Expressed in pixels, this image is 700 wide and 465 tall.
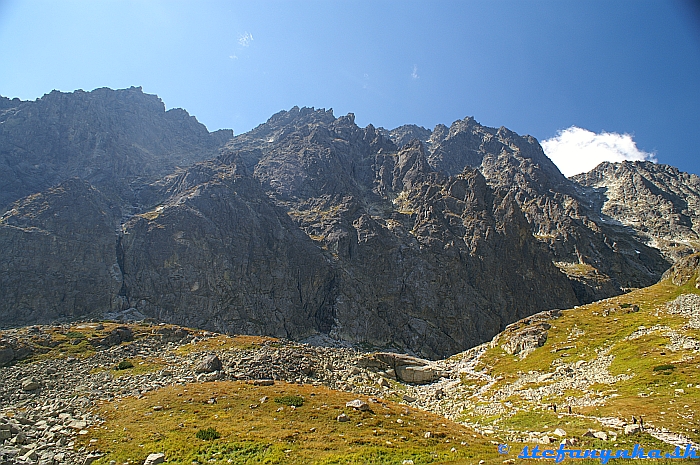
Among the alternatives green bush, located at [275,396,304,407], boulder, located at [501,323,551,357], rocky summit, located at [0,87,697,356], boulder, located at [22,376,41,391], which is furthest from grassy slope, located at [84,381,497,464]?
rocky summit, located at [0,87,697,356]

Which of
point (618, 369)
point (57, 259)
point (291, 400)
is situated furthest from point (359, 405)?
point (57, 259)

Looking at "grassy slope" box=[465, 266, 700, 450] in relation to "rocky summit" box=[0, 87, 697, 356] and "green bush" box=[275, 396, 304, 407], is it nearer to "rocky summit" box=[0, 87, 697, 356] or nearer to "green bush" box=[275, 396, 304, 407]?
"green bush" box=[275, 396, 304, 407]

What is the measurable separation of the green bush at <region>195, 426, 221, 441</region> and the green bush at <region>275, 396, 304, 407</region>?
→ 7968mm

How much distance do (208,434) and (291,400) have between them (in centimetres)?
935

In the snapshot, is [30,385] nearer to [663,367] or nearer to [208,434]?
[208,434]

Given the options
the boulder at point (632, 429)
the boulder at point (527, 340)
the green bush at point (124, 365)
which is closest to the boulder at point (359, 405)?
the boulder at point (632, 429)

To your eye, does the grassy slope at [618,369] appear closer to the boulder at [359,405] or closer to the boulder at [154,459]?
the boulder at [359,405]

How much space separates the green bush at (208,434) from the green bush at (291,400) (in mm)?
7968

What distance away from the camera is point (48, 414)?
26.6m

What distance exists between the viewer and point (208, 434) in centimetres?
2312

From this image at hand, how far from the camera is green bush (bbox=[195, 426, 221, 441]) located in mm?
22828

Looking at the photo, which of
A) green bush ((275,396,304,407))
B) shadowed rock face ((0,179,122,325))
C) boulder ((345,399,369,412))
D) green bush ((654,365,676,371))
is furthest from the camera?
shadowed rock face ((0,179,122,325))

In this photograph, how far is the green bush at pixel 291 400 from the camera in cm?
3085

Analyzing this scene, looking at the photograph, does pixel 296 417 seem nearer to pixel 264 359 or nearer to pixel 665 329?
pixel 264 359
